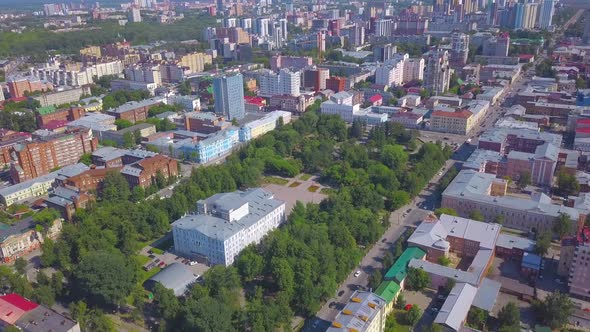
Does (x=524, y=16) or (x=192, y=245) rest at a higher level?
(x=524, y=16)

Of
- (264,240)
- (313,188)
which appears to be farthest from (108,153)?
(264,240)

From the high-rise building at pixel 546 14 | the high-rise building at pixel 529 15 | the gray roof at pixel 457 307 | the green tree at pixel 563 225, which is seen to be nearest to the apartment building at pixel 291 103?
the green tree at pixel 563 225

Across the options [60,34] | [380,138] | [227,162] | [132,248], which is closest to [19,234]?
[132,248]

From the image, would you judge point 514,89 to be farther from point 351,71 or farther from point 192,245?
point 192,245

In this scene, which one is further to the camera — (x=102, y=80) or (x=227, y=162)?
(x=102, y=80)

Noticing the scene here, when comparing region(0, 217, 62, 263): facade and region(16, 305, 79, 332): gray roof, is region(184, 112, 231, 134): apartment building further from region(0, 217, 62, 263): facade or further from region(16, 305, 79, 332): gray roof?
region(16, 305, 79, 332): gray roof

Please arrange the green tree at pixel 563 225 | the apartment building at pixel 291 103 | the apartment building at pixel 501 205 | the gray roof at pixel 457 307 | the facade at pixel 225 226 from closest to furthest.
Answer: the gray roof at pixel 457 307 < the facade at pixel 225 226 < the green tree at pixel 563 225 < the apartment building at pixel 501 205 < the apartment building at pixel 291 103

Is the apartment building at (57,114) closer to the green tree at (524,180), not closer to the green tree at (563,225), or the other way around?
the green tree at (524,180)
